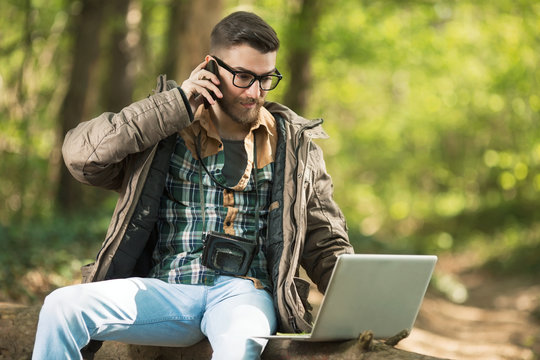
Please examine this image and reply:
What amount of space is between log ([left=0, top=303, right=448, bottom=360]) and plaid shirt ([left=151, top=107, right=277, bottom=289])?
40 cm

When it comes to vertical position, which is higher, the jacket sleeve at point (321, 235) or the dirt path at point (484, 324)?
the jacket sleeve at point (321, 235)

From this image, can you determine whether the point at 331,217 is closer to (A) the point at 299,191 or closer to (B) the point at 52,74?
(A) the point at 299,191

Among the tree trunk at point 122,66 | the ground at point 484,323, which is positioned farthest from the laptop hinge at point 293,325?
the tree trunk at point 122,66

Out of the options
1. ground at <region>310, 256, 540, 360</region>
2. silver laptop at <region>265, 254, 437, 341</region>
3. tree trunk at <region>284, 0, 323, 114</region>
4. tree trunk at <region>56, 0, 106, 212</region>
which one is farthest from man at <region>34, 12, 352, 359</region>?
tree trunk at <region>56, 0, 106, 212</region>

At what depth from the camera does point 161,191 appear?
3729 mm

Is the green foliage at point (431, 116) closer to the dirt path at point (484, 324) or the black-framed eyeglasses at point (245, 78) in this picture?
the dirt path at point (484, 324)

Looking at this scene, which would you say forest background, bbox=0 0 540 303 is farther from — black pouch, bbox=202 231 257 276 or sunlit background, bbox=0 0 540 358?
black pouch, bbox=202 231 257 276

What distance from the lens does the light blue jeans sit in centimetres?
312

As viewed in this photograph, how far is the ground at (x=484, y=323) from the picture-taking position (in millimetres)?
8781

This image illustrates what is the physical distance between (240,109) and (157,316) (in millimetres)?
1171

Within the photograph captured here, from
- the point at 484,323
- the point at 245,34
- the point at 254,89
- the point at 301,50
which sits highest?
the point at 301,50

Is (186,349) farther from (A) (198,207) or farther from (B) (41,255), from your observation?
(B) (41,255)

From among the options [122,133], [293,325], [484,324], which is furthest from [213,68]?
[484,324]

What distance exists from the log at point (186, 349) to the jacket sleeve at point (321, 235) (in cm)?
54
